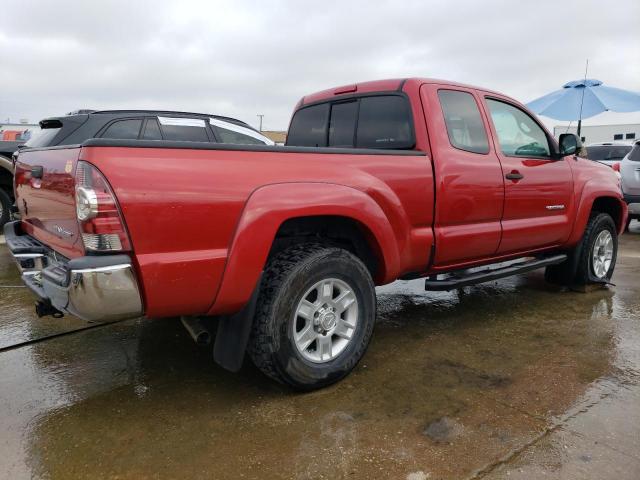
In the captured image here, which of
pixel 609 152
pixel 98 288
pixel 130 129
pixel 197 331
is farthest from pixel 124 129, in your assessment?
pixel 609 152

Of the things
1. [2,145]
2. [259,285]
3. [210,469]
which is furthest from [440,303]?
[2,145]

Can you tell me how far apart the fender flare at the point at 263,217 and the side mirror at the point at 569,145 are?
251 centimetres

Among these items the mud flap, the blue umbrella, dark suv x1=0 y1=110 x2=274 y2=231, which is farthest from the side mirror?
the blue umbrella

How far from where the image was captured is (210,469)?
7.12ft

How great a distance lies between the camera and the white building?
2295 centimetres

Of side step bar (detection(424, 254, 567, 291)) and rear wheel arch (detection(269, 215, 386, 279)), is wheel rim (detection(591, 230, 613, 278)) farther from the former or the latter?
rear wheel arch (detection(269, 215, 386, 279))

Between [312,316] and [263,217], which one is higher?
[263,217]

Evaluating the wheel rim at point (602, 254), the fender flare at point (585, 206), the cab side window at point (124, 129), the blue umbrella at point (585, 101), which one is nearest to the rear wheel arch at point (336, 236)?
the fender flare at point (585, 206)

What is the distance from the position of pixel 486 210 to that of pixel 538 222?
2.62ft

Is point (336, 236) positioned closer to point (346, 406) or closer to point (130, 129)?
point (346, 406)

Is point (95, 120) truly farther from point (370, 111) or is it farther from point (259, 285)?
point (259, 285)

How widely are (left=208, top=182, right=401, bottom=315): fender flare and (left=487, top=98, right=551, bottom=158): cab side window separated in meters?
1.76

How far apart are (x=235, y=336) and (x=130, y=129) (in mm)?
5187

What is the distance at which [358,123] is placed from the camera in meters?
3.79
